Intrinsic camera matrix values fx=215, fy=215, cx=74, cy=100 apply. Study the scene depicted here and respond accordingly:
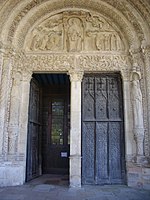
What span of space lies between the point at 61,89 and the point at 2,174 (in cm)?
442

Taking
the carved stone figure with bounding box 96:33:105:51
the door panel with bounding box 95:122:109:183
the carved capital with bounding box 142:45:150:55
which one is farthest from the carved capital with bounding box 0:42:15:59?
the carved capital with bounding box 142:45:150:55

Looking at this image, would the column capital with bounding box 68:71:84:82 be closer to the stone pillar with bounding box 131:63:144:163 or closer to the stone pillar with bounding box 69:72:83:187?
the stone pillar with bounding box 69:72:83:187

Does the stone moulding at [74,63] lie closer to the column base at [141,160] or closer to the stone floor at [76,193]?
the column base at [141,160]

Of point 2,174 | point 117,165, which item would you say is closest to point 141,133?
point 117,165

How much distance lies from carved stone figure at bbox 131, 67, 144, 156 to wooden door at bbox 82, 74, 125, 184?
1.62 feet

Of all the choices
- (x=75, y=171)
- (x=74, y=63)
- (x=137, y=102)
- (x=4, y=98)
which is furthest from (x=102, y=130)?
(x=4, y=98)

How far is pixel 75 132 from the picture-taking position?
567 cm

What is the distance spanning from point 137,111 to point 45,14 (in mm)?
3937

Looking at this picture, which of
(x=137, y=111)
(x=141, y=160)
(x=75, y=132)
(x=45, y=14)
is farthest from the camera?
(x=45, y=14)

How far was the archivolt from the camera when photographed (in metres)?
5.91

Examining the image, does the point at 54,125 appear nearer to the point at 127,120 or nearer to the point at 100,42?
the point at 127,120

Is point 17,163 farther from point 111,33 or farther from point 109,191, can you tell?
point 111,33

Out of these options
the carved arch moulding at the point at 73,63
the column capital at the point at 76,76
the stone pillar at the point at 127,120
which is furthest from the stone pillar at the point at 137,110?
the column capital at the point at 76,76

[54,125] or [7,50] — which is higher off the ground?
[7,50]
